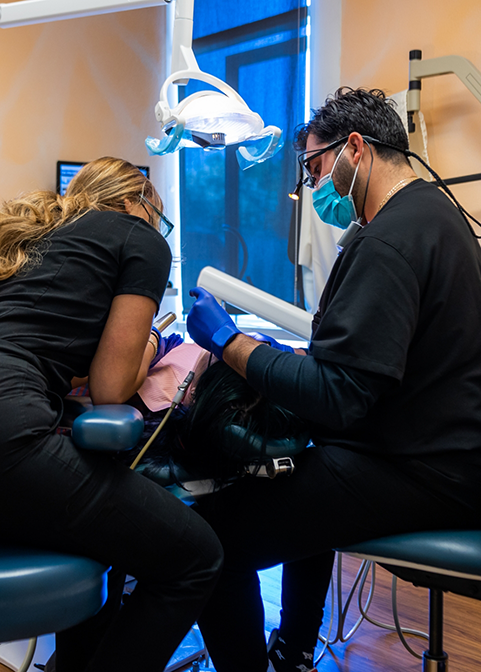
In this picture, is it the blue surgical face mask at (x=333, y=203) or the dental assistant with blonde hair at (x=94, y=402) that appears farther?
the blue surgical face mask at (x=333, y=203)

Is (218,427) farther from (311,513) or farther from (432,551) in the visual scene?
(432,551)

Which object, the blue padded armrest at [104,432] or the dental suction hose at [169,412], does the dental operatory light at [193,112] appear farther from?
the blue padded armrest at [104,432]

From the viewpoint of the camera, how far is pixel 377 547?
3.12 ft

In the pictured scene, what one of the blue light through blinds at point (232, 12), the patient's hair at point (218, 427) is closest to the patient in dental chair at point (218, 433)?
the patient's hair at point (218, 427)

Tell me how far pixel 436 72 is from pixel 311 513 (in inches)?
72.0

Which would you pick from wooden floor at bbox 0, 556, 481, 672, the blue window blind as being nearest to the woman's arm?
wooden floor at bbox 0, 556, 481, 672

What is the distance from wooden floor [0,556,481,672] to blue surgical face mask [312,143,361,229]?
113 cm

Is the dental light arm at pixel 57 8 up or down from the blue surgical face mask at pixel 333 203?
up

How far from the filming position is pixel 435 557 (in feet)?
2.93

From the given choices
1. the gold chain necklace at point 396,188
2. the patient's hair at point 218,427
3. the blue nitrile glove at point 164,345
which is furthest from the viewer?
the blue nitrile glove at point 164,345

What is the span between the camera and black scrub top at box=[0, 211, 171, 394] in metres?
0.93

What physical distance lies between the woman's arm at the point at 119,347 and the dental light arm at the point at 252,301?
41 cm

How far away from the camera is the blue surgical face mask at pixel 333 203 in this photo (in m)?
1.23

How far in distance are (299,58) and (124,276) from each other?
7.24ft
